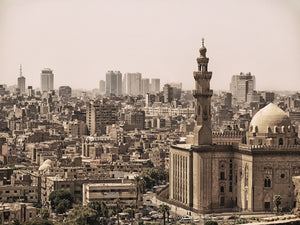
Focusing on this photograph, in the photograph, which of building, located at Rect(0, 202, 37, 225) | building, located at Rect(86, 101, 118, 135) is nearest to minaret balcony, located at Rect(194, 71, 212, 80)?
building, located at Rect(0, 202, 37, 225)

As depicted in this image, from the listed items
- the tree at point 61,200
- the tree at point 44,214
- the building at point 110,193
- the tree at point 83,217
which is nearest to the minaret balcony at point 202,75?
the building at point 110,193

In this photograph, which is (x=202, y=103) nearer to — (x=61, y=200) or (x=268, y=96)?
(x=61, y=200)

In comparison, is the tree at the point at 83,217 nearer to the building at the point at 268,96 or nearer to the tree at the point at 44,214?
the tree at the point at 44,214

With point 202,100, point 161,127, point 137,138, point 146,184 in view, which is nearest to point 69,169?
point 146,184

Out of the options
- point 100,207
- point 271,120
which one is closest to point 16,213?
point 100,207

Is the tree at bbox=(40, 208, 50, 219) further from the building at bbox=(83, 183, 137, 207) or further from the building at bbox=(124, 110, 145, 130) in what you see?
the building at bbox=(124, 110, 145, 130)

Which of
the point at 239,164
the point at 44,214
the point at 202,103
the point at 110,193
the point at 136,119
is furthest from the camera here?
the point at 136,119
